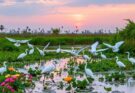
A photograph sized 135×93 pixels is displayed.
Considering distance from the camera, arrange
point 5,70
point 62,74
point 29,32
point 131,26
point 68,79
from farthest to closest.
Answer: point 29,32
point 131,26
point 62,74
point 5,70
point 68,79

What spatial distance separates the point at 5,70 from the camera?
43.9ft

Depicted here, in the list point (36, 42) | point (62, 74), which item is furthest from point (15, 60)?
point (36, 42)

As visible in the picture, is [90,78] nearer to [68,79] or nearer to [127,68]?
[68,79]

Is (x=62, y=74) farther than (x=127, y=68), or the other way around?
(x=127, y=68)

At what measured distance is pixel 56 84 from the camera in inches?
540

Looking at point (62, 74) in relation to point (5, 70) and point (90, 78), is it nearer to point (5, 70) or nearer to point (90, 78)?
point (90, 78)

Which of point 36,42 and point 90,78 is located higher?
point 90,78

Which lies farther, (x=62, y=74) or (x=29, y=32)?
(x=29, y=32)

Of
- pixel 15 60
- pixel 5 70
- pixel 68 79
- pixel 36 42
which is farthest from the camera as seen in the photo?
pixel 36 42

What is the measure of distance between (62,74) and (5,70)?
3382mm

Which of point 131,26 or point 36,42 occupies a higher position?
point 131,26

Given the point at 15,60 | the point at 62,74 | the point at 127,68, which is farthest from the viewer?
the point at 15,60

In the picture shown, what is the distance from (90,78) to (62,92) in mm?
1818

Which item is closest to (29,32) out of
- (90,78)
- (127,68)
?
(127,68)
